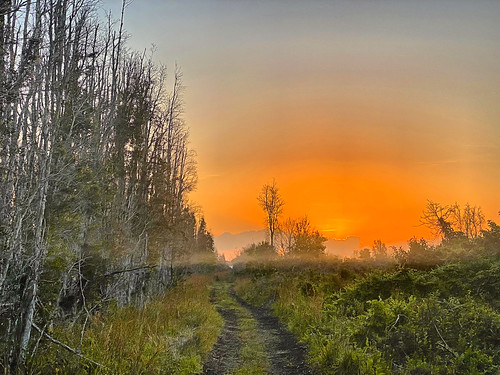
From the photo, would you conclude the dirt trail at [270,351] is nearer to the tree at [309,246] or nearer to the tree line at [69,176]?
the tree line at [69,176]

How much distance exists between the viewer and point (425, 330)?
6.66 meters

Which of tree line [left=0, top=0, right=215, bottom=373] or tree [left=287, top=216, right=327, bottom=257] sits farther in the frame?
tree [left=287, top=216, right=327, bottom=257]

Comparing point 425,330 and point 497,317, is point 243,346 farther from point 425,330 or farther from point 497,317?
point 497,317

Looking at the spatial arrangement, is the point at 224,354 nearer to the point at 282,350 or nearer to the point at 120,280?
the point at 282,350

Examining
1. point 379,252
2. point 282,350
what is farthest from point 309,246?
point 282,350

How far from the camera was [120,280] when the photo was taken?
8289 mm

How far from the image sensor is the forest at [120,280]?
5.27m

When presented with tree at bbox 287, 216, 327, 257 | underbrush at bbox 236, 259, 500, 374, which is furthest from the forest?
tree at bbox 287, 216, 327, 257

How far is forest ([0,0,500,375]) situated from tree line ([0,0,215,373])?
5 centimetres

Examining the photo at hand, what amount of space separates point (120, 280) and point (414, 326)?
6427mm

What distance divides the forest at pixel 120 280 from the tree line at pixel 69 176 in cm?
5

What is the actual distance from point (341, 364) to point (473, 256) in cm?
542

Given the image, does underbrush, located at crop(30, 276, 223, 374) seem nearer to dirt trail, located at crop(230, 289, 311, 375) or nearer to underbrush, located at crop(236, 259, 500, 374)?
dirt trail, located at crop(230, 289, 311, 375)

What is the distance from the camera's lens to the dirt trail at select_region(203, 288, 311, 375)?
725 cm
